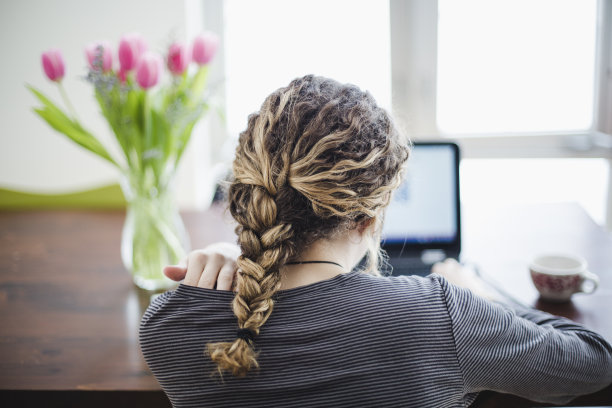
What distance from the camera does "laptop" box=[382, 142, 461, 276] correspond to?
1.29 meters

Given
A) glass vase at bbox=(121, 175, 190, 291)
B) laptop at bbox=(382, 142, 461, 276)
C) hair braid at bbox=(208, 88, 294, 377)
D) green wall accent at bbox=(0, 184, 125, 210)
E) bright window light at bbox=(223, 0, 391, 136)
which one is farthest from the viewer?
bright window light at bbox=(223, 0, 391, 136)

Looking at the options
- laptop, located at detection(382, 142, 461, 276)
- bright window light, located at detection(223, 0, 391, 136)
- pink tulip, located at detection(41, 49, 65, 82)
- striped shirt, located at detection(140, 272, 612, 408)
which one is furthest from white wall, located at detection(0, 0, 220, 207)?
striped shirt, located at detection(140, 272, 612, 408)

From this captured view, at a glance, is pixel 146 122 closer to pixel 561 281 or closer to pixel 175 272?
pixel 175 272

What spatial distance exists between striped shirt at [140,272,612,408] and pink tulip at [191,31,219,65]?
56 centimetres

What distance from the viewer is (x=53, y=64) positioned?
1077mm

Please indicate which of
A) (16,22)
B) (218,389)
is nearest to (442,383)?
(218,389)

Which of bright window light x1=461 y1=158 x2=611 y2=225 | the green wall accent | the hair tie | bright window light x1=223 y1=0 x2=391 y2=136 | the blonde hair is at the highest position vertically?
bright window light x1=223 y1=0 x2=391 y2=136

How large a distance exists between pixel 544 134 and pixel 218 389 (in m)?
2.12

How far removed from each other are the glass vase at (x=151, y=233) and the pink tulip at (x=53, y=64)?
9.6 inches

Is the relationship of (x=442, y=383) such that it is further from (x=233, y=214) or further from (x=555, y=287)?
(x=555, y=287)

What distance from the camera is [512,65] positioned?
2365mm

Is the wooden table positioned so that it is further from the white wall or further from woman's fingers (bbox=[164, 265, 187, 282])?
the white wall

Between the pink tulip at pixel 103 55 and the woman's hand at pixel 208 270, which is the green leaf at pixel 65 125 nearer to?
the pink tulip at pixel 103 55

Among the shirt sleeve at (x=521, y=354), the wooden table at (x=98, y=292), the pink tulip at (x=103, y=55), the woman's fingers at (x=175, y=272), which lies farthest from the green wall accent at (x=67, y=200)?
the shirt sleeve at (x=521, y=354)
